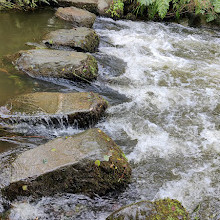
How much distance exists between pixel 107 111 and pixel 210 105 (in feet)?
8.26

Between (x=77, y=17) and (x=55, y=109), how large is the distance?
5621 mm

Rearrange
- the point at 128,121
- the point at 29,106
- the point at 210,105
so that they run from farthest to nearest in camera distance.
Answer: the point at 210,105 → the point at 128,121 → the point at 29,106

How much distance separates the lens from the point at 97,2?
9484 millimetres

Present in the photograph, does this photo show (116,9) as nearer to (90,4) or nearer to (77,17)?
(90,4)

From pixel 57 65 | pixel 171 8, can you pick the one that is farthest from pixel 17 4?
pixel 171 8

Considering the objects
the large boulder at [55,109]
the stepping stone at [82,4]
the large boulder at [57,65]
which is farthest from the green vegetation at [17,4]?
the large boulder at [55,109]

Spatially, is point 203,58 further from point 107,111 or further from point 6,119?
point 6,119

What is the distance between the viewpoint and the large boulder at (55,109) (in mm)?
3869

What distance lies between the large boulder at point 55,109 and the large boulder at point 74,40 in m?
2.58

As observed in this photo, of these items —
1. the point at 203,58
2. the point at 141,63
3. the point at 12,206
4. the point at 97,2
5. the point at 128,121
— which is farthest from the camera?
the point at 97,2

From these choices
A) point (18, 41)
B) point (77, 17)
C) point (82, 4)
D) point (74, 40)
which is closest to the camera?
point (74, 40)

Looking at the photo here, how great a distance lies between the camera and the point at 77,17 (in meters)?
8.24

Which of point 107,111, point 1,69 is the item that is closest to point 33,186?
point 107,111

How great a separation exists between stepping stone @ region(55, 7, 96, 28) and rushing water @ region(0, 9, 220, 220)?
755mm
